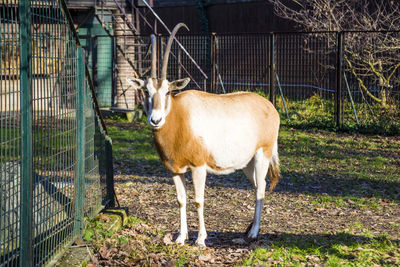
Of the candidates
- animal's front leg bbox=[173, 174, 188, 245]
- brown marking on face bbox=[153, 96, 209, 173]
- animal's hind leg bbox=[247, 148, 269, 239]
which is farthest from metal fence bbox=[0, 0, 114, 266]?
animal's hind leg bbox=[247, 148, 269, 239]

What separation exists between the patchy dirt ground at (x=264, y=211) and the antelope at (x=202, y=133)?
41cm

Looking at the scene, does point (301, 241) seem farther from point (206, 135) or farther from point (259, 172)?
point (206, 135)

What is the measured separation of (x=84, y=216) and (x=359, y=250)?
3066 millimetres

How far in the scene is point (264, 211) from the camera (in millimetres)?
8555

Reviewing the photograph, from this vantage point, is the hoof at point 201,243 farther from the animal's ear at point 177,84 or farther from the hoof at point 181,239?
the animal's ear at point 177,84

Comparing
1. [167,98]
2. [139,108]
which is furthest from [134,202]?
[139,108]

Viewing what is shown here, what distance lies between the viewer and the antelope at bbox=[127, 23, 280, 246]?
21.3 ft

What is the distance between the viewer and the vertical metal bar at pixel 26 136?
4.38 meters

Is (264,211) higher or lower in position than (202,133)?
lower

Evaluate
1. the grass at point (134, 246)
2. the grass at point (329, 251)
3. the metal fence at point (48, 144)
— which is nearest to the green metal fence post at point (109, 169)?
the metal fence at point (48, 144)

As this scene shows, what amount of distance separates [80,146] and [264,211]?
134 inches

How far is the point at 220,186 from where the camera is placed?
10258 mm

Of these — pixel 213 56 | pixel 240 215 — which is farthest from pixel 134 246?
pixel 213 56

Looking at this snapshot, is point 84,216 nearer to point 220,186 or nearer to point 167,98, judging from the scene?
point 167,98
